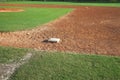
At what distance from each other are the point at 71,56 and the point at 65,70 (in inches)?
39.3

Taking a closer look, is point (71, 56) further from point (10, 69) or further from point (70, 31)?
point (70, 31)

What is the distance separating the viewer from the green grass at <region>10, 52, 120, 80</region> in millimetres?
6370

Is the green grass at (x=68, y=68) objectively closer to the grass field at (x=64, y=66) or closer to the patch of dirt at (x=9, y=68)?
the grass field at (x=64, y=66)

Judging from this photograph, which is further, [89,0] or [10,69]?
[89,0]

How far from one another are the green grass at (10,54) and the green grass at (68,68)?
559mm

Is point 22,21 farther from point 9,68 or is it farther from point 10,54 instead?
point 9,68

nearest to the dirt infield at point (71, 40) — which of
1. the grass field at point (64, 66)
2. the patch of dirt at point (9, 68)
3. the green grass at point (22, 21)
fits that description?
the grass field at point (64, 66)

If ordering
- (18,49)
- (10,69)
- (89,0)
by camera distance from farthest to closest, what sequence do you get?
(89,0)
(18,49)
(10,69)

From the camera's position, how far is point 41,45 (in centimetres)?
882

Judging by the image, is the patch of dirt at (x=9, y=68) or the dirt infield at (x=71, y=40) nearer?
the patch of dirt at (x=9, y=68)

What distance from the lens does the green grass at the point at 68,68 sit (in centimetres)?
637

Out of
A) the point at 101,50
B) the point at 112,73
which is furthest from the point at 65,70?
the point at 101,50

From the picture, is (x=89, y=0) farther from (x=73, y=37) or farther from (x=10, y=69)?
(x=10, y=69)

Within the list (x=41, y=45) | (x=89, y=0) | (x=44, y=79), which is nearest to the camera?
(x=44, y=79)
